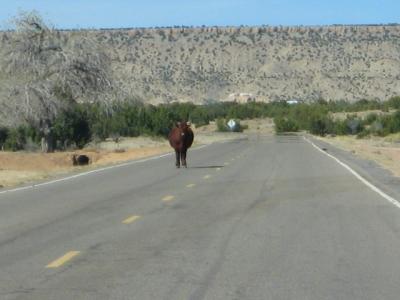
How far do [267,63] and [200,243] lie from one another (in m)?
132

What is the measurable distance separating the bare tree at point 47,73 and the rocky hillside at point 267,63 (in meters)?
81.4

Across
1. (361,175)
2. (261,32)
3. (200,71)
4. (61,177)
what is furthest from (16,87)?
(261,32)

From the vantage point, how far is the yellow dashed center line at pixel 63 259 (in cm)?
1066

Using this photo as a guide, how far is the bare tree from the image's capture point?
50625 mm

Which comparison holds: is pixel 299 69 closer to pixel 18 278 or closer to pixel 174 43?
pixel 174 43

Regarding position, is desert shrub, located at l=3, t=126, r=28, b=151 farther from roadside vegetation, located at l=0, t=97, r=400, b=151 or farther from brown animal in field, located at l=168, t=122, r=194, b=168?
brown animal in field, located at l=168, t=122, r=194, b=168

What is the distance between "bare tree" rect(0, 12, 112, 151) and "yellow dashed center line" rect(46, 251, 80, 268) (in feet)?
128

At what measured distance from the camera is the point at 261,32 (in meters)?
156

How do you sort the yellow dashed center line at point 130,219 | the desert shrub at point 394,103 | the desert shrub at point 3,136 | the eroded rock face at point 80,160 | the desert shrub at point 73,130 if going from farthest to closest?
the desert shrub at point 394,103 → the desert shrub at point 3,136 → the desert shrub at point 73,130 → the eroded rock face at point 80,160 → the yellow dashed center line at point 130,219

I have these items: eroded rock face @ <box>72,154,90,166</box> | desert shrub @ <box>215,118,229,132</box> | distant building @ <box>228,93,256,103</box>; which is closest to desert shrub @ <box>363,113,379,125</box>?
desert shrub @ <box>215,118,229,132</box>

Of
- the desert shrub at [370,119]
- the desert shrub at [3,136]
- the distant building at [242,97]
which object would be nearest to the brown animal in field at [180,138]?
the desert shrub at [3,136]

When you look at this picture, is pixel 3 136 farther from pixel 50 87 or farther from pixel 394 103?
pixel 394 103

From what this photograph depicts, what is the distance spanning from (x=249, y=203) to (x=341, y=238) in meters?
6.04

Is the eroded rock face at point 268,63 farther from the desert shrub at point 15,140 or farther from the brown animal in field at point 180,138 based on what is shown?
the brown animal in field at point 180,138
